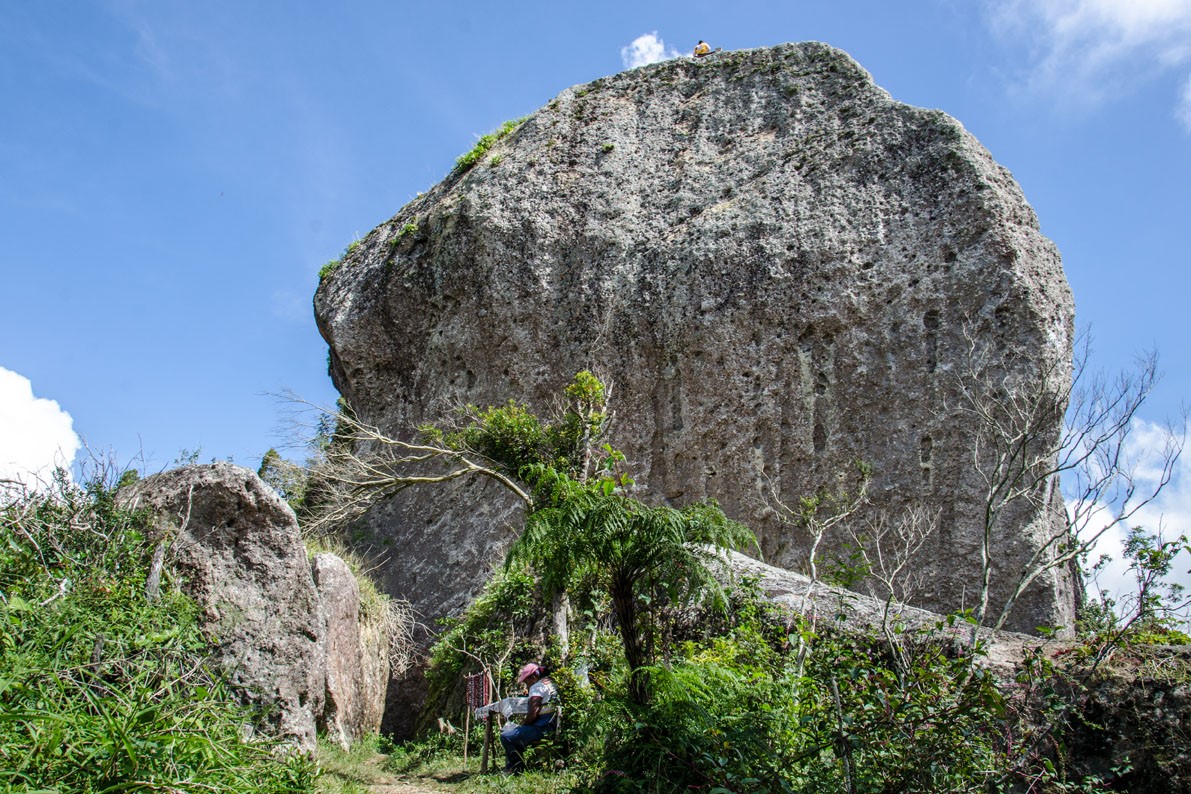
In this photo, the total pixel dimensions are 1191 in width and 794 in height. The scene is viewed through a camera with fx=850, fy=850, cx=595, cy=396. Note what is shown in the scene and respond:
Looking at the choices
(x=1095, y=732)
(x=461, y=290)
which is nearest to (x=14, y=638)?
(x=1095, y=732)

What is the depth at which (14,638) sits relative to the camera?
15.5 ft

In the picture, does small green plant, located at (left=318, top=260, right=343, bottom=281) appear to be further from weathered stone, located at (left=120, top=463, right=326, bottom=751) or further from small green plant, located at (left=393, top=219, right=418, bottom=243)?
weathered stone, located at (left=120, top=463, right=326, bottom=751)

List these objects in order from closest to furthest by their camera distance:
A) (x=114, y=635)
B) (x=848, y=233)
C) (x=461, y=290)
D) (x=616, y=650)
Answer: (x=114, y=635) → (x=616, y=650) → (x=848, y=233) → (x=461, y=290)

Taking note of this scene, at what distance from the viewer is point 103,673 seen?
16.5ft

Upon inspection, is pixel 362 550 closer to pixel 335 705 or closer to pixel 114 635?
pixel 335 705

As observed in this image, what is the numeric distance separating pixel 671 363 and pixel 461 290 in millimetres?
4325

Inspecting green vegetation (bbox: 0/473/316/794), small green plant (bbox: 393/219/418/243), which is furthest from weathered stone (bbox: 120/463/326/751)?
small green plant (bbox: 393/219/418/243)

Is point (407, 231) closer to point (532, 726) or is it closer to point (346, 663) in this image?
point (346, 663)

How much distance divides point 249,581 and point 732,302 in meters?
8.99

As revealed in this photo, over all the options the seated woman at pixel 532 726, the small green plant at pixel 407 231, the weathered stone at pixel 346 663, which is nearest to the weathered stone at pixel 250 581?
the weathered stone at pixel 346 663

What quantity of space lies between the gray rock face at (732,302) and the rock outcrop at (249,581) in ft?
20.2

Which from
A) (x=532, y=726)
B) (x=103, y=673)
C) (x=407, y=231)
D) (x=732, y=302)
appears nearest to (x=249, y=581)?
(x=103, y=673)

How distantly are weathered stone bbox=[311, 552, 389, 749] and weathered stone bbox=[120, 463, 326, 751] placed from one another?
1.28 metres

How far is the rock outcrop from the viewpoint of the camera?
668cm
